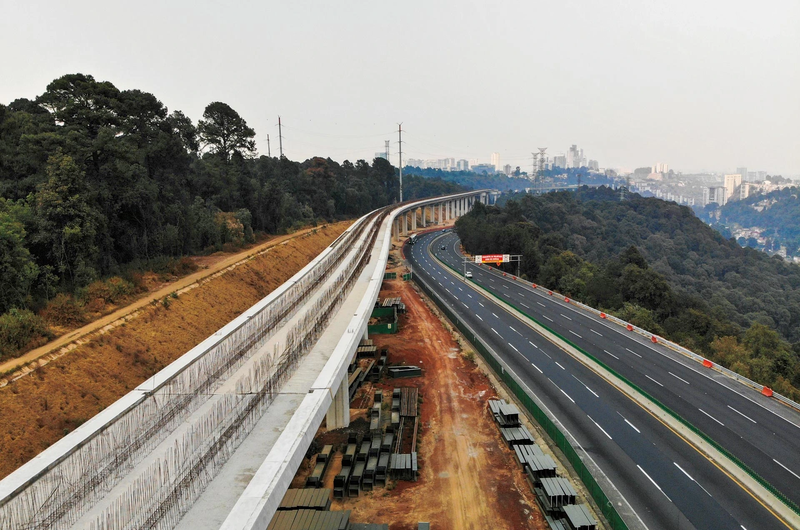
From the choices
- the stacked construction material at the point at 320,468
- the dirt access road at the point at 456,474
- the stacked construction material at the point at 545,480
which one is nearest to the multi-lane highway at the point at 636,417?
the stacked construction material at the point at 545,480

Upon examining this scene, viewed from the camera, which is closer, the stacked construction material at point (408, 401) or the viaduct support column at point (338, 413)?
the viaduct support column at point (338, 413)

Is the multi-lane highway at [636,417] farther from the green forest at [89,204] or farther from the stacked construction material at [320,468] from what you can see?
the green forest at [89,204]

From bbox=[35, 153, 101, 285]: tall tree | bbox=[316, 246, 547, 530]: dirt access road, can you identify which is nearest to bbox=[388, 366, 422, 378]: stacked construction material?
bbox=[316, 246, 547, 530]: dirt access road

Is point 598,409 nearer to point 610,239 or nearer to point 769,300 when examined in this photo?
point 769,300

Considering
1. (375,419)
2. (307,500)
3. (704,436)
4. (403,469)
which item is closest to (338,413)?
(375,419)

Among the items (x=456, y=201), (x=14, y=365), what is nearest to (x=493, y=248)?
(x=14, y=365)

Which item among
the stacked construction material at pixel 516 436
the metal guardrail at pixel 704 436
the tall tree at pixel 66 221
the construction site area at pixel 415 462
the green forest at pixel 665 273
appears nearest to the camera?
the construction site area at pixel 415 462

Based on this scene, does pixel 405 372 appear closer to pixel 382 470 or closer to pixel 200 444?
pixel 382 470

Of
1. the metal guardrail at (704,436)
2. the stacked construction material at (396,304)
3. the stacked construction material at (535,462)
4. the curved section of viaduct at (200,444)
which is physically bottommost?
the stacked construction material at (535,462)
